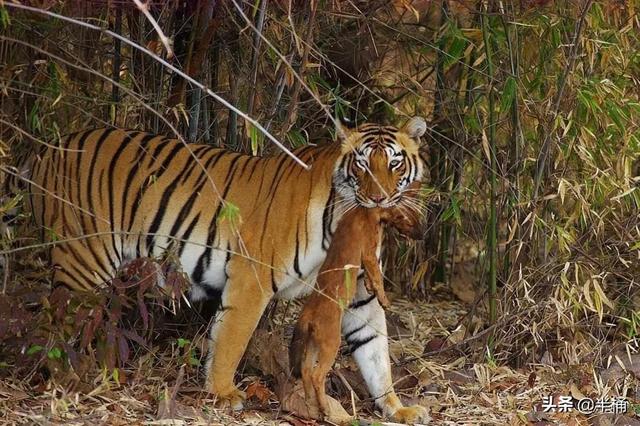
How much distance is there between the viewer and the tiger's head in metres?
4.41

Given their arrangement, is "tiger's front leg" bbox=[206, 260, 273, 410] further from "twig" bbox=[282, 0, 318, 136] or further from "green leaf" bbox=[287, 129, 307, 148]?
"green leaf" bbox=[287, 129, 307, 148]

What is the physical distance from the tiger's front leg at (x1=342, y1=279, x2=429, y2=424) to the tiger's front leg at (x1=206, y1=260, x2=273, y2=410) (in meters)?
0.41

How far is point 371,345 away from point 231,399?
2.05 feet

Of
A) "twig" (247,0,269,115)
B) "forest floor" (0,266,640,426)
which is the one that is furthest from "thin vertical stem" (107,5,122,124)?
"forest floor" (0,266,640,426)

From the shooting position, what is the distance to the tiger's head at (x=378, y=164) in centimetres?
441

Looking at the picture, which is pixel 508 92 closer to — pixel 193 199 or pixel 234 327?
pixel 193 199

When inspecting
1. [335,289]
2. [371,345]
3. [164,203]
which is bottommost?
[371,345]

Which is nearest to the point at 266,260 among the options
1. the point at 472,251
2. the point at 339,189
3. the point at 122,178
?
the point at 339,189

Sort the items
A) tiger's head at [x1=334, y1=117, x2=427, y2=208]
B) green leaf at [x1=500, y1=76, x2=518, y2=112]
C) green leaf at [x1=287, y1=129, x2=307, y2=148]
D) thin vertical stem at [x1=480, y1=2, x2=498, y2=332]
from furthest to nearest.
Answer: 1. green leaf at [x1=287, y1=129, x2=307, y2=148]
2. thin vertical stem at [x1=480, y1=2, x2=498, y2=332]
3. green leaf at [x1=500, y1=76, x2=518, y2=112]
4. tiger's head at [x1=334, y1=117, x2=427, y2=208]

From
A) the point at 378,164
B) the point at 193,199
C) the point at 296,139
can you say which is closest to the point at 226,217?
the point at 193,199

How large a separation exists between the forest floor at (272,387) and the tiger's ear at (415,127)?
984 mm

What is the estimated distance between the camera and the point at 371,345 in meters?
4.70

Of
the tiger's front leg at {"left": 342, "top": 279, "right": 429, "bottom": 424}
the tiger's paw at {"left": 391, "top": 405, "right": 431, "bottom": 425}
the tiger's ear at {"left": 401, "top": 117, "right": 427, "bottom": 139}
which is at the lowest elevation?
the tiger's paw at {"left": 391, "top": 405, "right": 431, "bottom": 425}

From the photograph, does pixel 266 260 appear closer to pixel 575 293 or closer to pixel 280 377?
pixel 280 377
